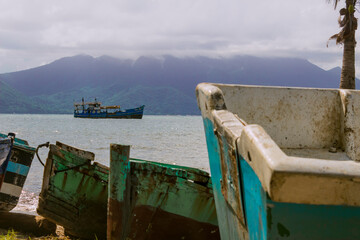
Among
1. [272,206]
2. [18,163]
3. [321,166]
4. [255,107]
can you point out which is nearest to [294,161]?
[321,166]

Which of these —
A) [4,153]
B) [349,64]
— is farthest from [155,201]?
[349,64]

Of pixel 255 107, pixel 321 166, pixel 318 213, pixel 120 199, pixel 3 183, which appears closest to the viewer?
pixel 321 166

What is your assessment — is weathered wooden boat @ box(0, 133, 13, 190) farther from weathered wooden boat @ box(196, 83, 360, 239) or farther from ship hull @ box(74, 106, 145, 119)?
ship hull @ box(74, 106, 145, 119)

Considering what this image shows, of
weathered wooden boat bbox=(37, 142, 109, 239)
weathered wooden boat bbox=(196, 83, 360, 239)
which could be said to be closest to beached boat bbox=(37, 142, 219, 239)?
weathered wooden boat bbox=(37, 142, 109, 239)

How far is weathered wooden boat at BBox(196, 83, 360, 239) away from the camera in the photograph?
1541mm

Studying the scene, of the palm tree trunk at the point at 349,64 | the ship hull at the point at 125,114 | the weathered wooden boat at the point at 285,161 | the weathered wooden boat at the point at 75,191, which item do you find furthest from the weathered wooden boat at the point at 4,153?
the ship hull at the point at 125,114

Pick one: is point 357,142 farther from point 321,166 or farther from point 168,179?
point 321,166

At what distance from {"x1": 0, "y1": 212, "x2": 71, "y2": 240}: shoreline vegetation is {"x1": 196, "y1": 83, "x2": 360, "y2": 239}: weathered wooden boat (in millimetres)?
3906

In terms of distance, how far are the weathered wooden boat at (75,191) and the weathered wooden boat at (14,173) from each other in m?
1.40

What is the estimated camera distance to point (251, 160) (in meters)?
1.86

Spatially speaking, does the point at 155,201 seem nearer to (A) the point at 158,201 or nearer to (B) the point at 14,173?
(A) the point at 158,201

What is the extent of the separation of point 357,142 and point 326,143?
0.30 m

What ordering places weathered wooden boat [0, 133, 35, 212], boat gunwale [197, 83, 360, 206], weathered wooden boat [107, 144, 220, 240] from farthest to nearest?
weathered wooden boat [0, 133, 35, 212], weathered wooden boat [107, 144, 220, 240], boat gunwale [197, 83, 360, 206]

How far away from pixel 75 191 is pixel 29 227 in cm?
187
